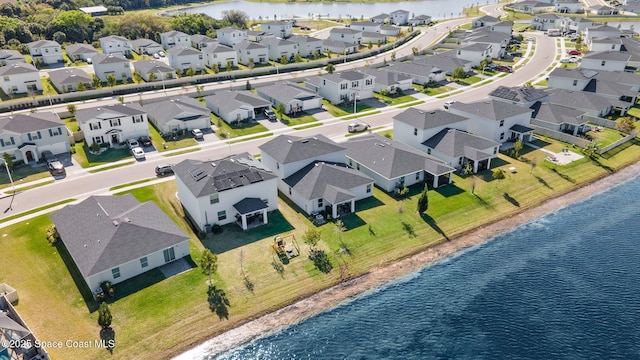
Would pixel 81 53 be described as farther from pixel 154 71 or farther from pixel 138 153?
pixel 138 153

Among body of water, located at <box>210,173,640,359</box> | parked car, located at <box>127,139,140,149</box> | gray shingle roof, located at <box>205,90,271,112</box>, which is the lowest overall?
body of water, located at <box>210,173,640,359</box>

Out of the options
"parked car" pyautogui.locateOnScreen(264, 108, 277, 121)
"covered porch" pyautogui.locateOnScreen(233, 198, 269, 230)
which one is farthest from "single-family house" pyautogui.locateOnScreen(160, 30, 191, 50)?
"covered porch" pyautogui.locateOnScreen(233, 198, 269, 230)

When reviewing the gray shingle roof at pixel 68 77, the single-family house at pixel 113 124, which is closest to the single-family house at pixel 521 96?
the single-family house at pixel 113 124

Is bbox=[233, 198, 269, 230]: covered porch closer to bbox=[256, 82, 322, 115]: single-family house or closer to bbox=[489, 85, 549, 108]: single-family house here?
bbox=[256, 82, 322, 115]: single-family house

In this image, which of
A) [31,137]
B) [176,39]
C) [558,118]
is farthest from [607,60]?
[31,137]

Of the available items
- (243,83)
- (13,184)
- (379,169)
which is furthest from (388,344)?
(243,83)

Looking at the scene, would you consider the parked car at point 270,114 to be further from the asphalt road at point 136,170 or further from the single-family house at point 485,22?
the single-family house at point 485,22
